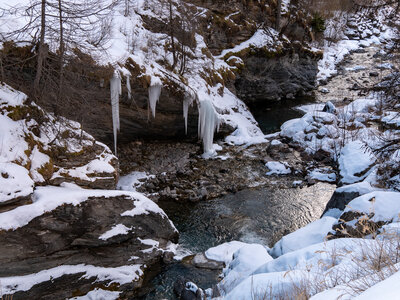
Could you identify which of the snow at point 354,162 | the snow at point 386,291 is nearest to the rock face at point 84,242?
the snow at point 386,291

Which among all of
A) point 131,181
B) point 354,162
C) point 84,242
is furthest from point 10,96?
point 354,162

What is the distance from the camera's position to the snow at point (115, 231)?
5.64m

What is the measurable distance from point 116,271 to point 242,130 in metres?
8.73

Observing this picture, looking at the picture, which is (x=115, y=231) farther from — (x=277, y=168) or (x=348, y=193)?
(x=277, y=168)

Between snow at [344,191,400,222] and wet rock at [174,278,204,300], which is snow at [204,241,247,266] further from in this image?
snow at [344,191,400,222]

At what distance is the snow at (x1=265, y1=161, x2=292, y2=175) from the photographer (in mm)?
10570

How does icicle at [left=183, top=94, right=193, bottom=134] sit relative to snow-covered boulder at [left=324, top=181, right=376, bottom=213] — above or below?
above

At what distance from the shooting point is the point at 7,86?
635 cm

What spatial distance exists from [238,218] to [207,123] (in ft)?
14.6

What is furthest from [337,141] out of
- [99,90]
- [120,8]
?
[120,8]

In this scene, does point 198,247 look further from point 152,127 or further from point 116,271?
point 152,127

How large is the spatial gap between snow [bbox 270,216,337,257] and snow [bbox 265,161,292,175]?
534 cm

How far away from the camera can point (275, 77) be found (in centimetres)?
1764

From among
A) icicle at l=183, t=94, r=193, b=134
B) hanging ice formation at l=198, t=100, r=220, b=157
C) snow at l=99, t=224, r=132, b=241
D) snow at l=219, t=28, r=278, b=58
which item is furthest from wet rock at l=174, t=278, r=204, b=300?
snow at l=219, t=28, r=278, b=58
